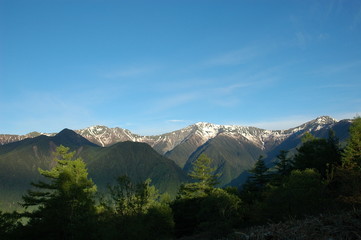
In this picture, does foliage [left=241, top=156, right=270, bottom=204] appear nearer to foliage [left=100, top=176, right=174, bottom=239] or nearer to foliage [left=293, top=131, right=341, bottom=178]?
foliage [left=293, top=131, right=341, bottom=178]

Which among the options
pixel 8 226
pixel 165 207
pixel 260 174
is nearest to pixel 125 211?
pixel 8 226

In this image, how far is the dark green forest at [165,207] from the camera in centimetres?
2205

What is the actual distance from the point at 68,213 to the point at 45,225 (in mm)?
3622

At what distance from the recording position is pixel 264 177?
200 ft

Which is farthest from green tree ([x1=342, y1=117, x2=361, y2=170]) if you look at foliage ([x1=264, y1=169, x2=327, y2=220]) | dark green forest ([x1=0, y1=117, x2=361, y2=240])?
foliage ([x1=264, y1=169, x2=327, y2=220])

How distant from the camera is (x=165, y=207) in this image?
50.6m

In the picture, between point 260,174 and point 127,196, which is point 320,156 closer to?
point 260,174

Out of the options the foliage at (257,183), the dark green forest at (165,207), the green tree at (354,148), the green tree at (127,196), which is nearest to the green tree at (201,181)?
the dark green forest at (165,207)

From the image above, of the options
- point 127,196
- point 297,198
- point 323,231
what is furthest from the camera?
point 297,198

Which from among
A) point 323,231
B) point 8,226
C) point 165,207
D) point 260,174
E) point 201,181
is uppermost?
point 323,231

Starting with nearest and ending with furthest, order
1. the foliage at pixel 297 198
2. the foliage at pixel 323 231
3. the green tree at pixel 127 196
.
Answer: the foliage at pixel 323 231 < the green tree at pixel 127 196 < the foliage at pixel 297 198

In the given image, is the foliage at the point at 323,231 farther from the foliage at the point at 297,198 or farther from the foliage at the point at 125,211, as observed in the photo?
the foliage at the point at 297,198

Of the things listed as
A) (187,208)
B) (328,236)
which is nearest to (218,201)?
(187,208)

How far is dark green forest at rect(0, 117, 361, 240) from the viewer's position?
72.3 ft
